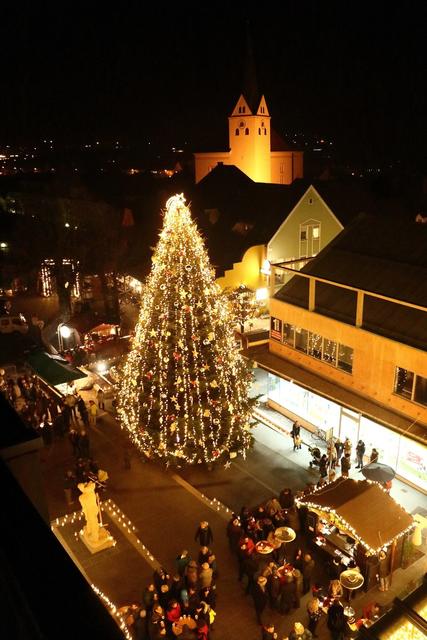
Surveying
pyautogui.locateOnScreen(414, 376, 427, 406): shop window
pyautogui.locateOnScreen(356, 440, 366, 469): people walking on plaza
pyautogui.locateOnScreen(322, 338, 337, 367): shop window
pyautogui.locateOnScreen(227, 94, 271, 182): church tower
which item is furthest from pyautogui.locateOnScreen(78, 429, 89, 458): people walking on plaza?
pyautogui.locateOnScreen(227, 94, 271, 182): church tower

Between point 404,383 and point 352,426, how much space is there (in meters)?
2.73

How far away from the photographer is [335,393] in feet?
59.9

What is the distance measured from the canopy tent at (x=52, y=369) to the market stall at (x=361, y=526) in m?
11.8

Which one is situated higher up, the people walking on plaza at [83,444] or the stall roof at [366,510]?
the stall roof at [366,510]

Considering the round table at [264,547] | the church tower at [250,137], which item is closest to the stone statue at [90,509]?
the round table at [264,547]

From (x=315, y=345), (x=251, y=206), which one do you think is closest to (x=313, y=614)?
(x=315, y=345)

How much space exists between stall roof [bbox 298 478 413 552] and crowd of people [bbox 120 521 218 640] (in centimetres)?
336

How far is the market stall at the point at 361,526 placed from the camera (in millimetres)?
12625

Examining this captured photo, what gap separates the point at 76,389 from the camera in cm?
2331

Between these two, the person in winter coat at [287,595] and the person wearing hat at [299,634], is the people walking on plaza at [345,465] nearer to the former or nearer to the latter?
the person in winter coat at [287,595]

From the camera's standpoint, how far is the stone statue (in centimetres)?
1376

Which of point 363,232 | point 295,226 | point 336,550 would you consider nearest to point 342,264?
point 363,232

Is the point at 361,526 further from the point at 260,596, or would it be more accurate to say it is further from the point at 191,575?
the point at 191,575

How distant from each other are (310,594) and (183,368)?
23.3 ft
